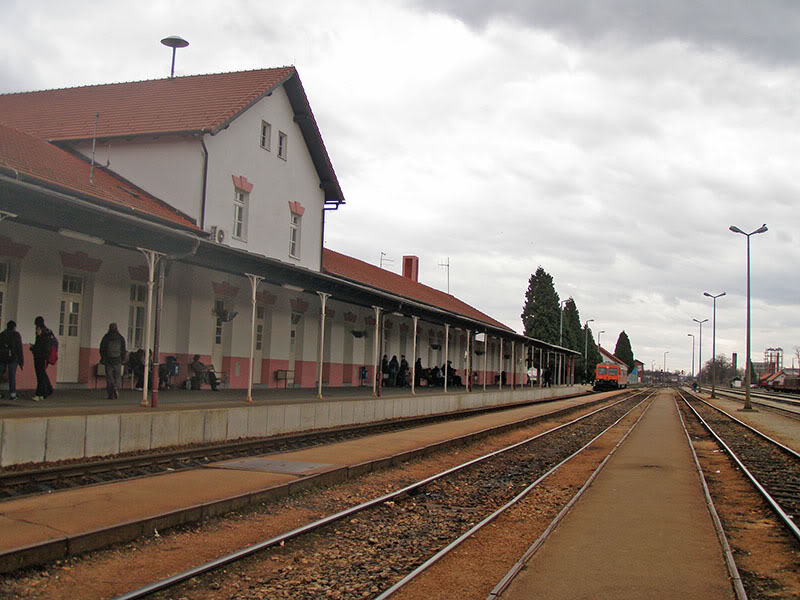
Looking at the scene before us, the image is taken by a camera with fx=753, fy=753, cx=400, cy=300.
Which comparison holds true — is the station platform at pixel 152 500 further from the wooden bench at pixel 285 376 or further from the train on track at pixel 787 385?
the train on track at pixel 787 385

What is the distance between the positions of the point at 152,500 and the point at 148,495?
0.34 meters

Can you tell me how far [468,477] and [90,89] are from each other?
22.4 metres

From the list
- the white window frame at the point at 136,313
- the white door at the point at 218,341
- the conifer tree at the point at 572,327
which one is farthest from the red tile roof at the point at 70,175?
the conifer tree at the point at 572,327

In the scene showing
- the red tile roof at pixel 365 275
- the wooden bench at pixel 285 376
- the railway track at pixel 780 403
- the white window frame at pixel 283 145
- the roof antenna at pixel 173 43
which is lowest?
the railway track at pixel 780 403

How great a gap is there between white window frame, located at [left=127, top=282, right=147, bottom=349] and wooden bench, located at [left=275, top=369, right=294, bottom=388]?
6.41 meters

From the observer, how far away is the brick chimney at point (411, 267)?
184 ft

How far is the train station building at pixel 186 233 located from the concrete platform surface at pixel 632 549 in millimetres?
8453

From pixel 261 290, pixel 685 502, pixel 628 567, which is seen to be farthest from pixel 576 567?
pixel 261 290

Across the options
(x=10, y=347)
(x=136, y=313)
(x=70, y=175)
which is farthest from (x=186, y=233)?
(x=136, y=313)

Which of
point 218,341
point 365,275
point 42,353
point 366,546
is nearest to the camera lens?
point 366,546

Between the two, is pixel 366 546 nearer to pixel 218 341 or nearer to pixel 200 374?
pixel 200 374

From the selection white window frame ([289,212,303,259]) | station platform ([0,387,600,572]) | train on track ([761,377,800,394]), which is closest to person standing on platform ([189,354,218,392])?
white window frame ([289,212,303,259])

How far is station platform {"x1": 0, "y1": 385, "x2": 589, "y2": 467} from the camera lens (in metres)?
10.5

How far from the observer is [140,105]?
25.0 metres
